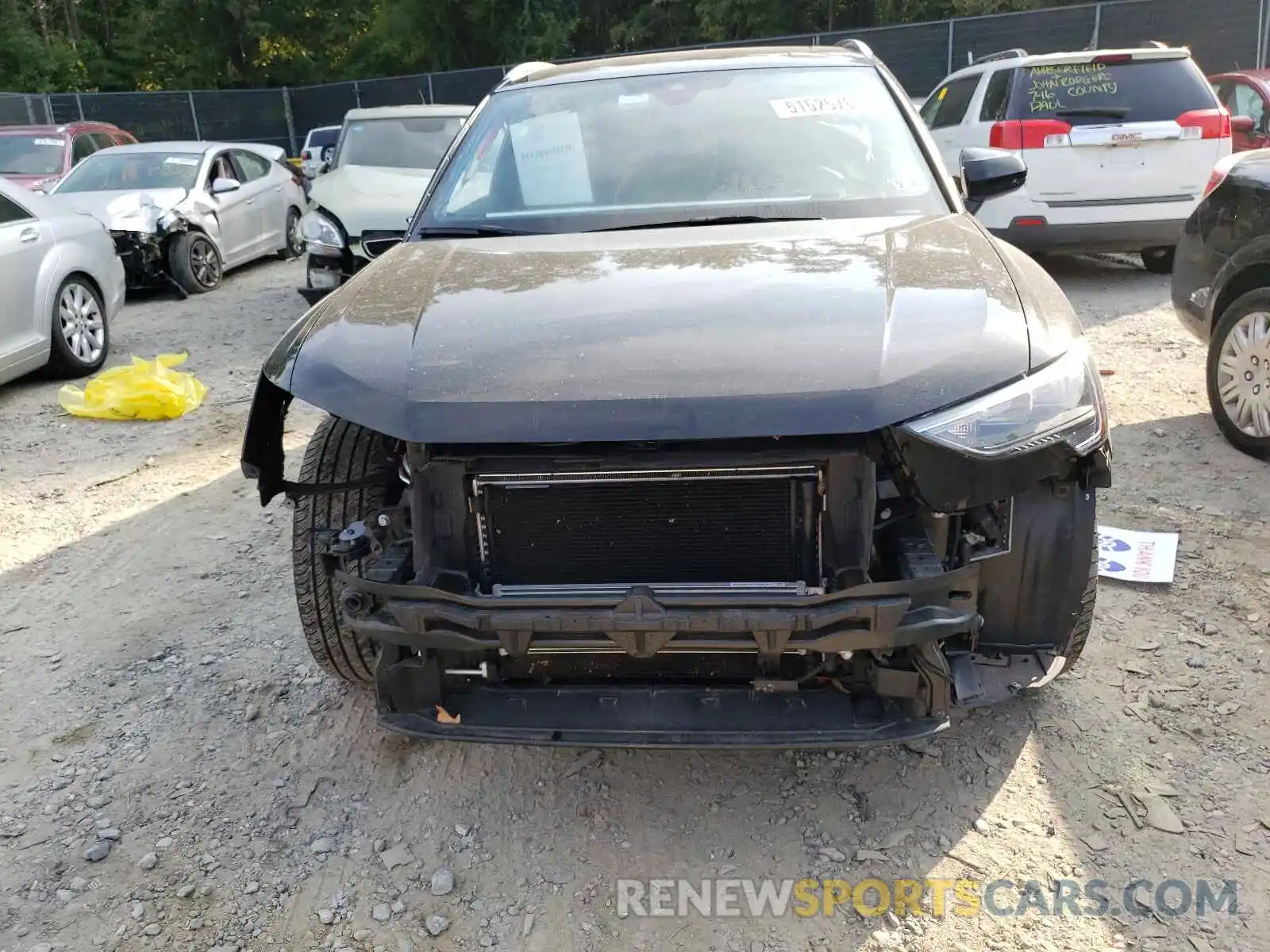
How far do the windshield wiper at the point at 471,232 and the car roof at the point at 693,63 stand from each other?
0.87 metres

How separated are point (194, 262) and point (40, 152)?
3733 mm

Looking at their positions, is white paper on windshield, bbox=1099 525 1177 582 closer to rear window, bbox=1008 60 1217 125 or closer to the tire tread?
the tire tread

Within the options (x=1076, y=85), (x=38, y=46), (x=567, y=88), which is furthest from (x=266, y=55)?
(x=567, y=88)

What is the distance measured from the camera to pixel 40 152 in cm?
1186

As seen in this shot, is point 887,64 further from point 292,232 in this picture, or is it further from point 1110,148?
point 1110,148

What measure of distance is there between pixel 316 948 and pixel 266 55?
3330 centimetres

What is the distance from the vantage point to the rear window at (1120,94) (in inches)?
300

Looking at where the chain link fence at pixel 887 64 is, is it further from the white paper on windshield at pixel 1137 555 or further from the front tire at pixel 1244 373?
the white paper on windshield at pixel 1137 555

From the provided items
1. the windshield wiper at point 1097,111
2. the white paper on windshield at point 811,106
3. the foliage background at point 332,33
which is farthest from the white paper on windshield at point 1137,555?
the foliage background at point 332,33

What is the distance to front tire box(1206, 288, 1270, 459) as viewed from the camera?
439 centimetres

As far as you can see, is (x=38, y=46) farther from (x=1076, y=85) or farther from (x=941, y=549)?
(x=941, y=549)

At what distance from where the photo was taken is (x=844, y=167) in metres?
3.21

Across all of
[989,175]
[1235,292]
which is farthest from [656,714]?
[1235,292]

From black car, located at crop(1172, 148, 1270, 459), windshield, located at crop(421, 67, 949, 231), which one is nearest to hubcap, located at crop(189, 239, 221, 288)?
windshield, located at crop(421, 67, 949, 231)
